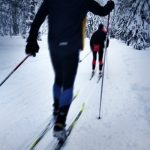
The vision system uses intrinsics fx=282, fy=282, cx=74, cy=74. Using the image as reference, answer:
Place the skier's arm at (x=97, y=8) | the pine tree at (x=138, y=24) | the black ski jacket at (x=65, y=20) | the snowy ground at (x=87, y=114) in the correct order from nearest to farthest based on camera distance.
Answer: the black ski jacket at (x=65, y=20) → the skier's arm at (x=97, y=8) → the snowy ground at (x=87, y=114) → the pine tree at (x=138, y=24)

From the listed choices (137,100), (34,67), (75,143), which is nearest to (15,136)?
(75,143)

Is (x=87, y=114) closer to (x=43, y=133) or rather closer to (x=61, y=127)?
(x=43, y=133)

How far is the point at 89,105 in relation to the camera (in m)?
6.64

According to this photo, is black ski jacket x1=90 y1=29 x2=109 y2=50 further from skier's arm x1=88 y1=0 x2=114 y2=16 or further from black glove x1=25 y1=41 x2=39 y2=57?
black glove x1=25 y1=41 x2=39 y2=57

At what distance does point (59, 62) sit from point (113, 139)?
5.23 feet

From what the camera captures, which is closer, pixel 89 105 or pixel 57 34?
pixel 57 34

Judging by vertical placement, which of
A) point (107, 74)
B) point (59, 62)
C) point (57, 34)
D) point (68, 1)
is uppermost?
point (68, 1)

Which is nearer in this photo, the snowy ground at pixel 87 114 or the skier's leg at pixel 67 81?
the skier's leg at pixel 67 81

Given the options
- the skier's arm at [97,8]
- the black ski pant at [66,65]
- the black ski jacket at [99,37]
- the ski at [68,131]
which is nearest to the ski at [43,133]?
the ski at [68,131]

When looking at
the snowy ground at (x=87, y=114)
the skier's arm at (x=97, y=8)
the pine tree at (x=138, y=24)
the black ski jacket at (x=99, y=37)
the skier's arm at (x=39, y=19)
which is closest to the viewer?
the skier's arm at (x=39, y=19)

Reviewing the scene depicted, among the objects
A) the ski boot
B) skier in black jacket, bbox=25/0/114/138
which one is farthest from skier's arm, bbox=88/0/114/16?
the ski boot

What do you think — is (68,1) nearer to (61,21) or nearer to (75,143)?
(61,21)

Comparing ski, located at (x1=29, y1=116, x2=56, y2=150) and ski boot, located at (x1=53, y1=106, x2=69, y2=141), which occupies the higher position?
ski boot, located at (x1=53, y1=106, x2=69, y2=141)

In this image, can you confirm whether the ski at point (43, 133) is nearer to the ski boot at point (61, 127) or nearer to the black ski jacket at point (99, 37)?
the ski boot at point (61, 127)
